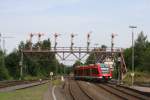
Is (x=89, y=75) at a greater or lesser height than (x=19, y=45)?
lesser

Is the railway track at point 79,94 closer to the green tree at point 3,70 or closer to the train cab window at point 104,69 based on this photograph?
the train cab window at point 104,69

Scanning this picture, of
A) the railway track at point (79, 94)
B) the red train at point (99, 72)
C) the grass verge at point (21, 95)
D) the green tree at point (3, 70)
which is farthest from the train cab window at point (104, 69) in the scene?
the grass verge at point (21, 95)

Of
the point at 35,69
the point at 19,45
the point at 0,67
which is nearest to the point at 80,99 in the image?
the point at 0,67

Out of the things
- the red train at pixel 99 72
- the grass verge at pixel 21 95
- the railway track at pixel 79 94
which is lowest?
the railway track at pixel 79 94

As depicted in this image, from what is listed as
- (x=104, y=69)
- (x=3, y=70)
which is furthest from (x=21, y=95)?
(x=3, y=70)

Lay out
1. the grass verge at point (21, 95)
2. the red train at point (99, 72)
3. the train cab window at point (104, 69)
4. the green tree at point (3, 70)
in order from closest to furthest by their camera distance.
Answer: the grass verge at point (21, 95)
the red train at point (99, 72)
the train cab window at point (104, 69)
the green tree at point (3, 70)

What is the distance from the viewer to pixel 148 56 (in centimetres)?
10012

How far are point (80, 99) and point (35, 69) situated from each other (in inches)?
3678

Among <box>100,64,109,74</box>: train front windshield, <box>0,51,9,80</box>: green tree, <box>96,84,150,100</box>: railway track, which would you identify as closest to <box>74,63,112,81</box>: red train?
<box>100,64,109,74</box>: train front windshield

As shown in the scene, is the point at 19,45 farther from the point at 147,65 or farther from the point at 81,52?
the point at 147,65

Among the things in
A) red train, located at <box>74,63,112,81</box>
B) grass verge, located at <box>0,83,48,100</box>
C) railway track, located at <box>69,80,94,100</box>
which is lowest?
railway track, located at <box>69,80,94,100</box>

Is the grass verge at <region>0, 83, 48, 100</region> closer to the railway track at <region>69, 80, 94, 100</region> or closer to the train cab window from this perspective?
the railway track at <region>69, 80, 94, 100</region>

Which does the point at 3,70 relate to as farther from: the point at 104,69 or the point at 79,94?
the point at 79,94

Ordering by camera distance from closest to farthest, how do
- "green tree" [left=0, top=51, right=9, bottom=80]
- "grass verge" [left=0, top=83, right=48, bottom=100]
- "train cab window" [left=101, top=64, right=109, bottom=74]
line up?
"grass verge" [left=0, top=83, right=48, bottom=100], "train cab window" [left=101, top=64, right=109, bottom=74], "green tree" [left=0, top=51, right=9, bottom=80]
